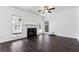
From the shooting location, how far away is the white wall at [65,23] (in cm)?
644

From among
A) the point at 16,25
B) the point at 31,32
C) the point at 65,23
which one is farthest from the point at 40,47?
the point at 65,23

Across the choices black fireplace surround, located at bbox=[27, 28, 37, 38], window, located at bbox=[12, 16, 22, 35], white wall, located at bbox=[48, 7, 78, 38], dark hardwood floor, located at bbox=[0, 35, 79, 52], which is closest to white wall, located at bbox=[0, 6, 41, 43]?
window, located at bbox=[12, 16, 22, 35]

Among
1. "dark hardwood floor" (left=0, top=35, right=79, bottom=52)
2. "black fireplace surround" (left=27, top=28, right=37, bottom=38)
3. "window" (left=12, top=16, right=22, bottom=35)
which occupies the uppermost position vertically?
"window" (left=12, top=16, right=22, bottom=35)

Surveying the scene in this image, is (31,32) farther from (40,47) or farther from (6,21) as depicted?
(40,47)

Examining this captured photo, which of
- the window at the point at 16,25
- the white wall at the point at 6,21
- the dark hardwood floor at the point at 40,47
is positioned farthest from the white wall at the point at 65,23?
the white wall at the point at 6,21

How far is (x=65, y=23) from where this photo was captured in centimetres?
737

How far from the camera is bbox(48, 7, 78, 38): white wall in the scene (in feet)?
21.1

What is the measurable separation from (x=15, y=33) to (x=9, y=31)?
0.85m

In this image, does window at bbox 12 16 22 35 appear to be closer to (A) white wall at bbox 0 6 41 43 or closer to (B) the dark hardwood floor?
(A) white wall at bbox 0 6 41 43

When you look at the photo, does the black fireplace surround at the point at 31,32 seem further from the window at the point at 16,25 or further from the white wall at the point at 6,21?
the white wall at the point at 6,21

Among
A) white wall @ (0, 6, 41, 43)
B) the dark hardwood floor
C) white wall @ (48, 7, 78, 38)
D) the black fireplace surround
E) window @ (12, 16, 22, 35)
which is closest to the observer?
the dark hardwood floor

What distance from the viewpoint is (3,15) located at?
4.89m
